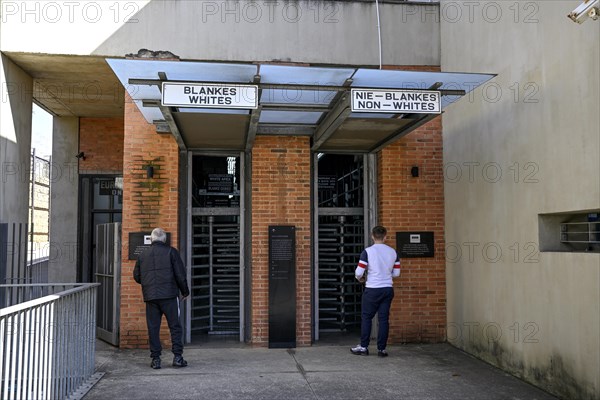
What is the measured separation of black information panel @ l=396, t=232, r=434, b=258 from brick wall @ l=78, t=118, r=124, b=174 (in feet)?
23.4

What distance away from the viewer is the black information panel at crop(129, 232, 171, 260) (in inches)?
351

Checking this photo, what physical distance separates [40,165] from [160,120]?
6.42 m

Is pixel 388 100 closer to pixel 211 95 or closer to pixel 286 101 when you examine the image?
pixel 286 101

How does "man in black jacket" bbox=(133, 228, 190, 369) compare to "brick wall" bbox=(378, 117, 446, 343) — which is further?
"brick wall" bbox=(378, 117, 446, 343)

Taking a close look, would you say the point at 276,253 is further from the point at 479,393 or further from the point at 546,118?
the point at 546,118

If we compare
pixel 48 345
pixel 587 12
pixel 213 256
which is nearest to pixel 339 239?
pixel 213 256

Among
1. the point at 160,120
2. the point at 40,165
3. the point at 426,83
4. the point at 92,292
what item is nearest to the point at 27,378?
the point at 92,292

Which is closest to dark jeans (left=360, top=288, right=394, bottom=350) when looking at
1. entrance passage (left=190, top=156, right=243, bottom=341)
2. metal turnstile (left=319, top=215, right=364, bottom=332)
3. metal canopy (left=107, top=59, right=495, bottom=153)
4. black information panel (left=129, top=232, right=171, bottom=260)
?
metal turnstile (left=319, top=215, right=364, bottom=332)

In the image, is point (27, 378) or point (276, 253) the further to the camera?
point (276, 253)

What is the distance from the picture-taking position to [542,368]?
21.9 ft

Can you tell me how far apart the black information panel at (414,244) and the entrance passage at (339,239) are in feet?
2.53

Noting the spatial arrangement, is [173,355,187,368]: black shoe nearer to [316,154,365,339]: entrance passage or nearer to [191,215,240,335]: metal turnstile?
[191,215,240,335]: metal turnstile

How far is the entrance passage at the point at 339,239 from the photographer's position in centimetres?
1001

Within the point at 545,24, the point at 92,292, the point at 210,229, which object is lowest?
the point at 92,292
